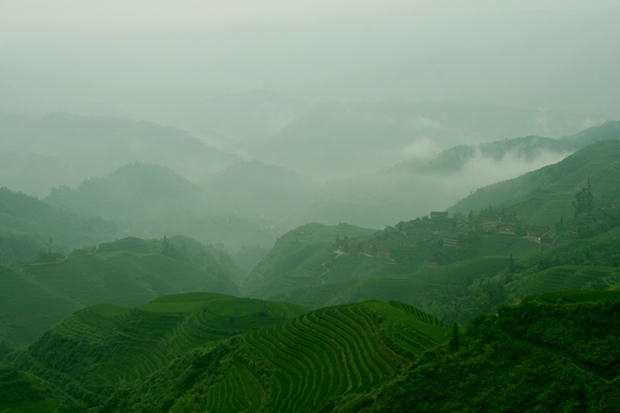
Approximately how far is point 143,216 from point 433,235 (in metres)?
127

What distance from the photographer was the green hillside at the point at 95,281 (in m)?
51.6

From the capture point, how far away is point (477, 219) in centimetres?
6888

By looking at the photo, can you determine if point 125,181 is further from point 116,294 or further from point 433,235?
point 433,235

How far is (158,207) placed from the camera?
17225 cm

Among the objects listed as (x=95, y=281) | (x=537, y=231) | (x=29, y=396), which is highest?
(x=95, y=281)

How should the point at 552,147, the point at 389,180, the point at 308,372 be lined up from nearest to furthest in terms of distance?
the point at 308,372 < the point at 552,147 < the point at 389,180

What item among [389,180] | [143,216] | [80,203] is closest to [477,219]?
[389,180]

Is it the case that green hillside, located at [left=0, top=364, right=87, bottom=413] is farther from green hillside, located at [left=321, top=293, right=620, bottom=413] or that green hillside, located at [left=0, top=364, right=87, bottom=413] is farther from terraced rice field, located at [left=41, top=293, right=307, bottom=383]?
green hillside, located at [left=321, top=293, right=620, bottom=413]

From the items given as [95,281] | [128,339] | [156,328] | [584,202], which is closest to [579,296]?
[156,328]

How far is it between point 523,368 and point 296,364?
1159cm

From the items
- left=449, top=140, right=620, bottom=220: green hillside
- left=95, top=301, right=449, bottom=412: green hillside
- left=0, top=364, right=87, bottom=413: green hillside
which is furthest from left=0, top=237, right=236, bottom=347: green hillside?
left=449, top=140, right=620, bottom=220: green hillside

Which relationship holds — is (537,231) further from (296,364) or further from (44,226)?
(44,226)

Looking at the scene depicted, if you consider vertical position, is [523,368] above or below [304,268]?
above

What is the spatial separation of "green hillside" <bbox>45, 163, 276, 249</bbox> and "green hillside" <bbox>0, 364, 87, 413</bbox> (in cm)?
12350
